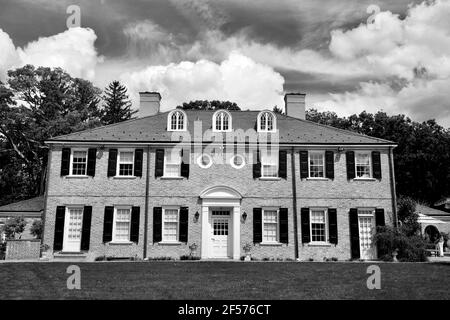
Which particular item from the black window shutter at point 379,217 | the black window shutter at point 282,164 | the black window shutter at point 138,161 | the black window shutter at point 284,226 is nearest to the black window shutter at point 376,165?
the black window shutter at point 379,217

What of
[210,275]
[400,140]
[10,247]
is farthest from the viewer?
[400,140]

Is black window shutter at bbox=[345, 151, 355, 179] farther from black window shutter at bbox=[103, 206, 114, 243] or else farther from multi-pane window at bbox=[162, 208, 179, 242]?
black window shutter at bbox=[103, 206, 114, 243]

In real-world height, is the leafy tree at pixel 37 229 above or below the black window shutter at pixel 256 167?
below

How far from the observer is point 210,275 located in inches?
608

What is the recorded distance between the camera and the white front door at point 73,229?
23377mm

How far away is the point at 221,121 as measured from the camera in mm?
25922

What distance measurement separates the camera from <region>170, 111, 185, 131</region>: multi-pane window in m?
25.8

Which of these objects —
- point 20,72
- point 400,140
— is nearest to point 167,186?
point 20,72

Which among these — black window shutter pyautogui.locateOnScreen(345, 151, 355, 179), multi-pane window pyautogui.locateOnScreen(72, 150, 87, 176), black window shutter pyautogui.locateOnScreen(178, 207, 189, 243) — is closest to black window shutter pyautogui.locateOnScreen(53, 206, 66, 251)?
multi-pane window pyautogui.locateOnScreen(72, 150, 87, 176)

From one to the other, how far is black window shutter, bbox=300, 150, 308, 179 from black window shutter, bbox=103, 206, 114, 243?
10.8m

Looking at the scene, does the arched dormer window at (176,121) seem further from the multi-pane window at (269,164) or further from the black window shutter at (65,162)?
the black window shutter at (65,162)

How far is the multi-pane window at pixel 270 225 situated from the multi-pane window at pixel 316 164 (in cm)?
317

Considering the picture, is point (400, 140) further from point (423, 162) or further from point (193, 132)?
point (193, 132)
